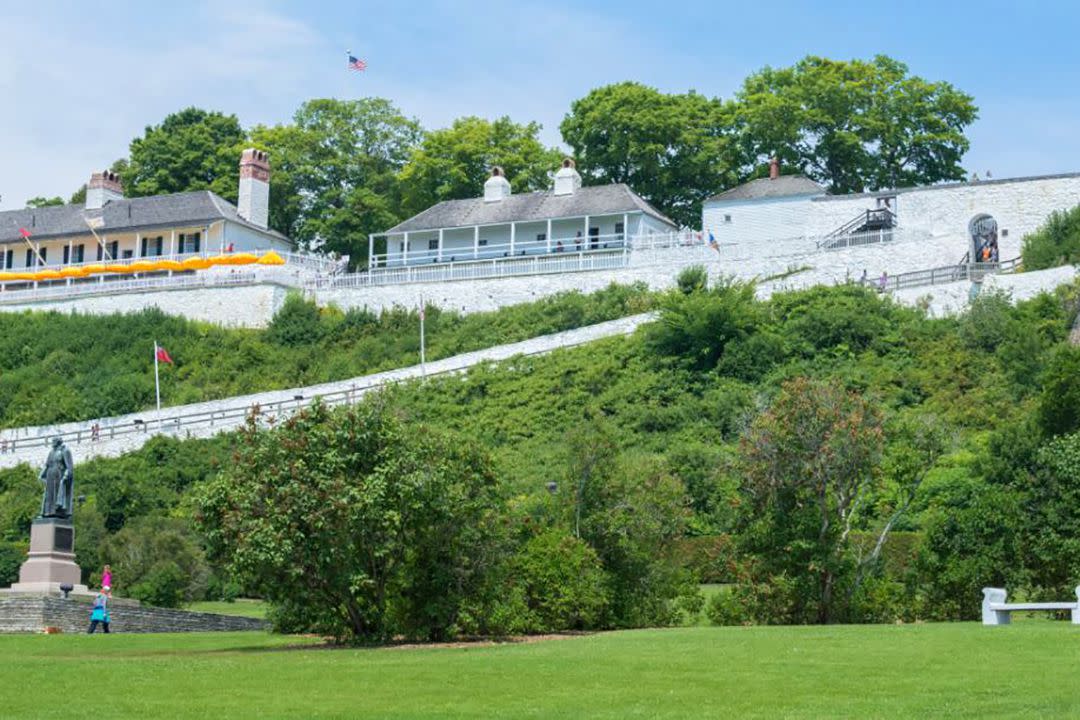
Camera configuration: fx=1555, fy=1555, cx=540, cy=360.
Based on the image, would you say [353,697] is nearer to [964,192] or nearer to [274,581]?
[274,581]

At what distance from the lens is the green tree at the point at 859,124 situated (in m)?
71.8

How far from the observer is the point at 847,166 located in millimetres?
73250

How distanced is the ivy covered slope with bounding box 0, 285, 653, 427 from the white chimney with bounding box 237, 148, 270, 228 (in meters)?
10.1

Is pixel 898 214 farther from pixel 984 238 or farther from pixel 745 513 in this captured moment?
pixel 745 513

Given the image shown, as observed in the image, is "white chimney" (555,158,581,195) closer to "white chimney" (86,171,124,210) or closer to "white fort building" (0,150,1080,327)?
"white fort building" (0,150,1080,327)

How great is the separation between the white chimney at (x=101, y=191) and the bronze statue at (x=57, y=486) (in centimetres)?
4613

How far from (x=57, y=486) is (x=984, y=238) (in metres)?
37.0

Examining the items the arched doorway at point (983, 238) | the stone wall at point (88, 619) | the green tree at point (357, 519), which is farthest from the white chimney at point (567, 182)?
the green tree at point (357, 519)

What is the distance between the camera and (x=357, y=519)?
974 inches

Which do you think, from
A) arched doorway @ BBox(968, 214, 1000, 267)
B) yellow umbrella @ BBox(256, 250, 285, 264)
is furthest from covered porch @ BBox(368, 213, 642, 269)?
arched doorway @ BBox(968, 214, 1000, 267)

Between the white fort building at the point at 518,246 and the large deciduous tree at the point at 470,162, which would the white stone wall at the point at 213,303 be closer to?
the white fort building at the point at 518,246

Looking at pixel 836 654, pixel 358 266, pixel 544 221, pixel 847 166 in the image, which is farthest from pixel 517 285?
pixel 836 654

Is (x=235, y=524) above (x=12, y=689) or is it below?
above

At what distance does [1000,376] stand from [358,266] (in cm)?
3569
